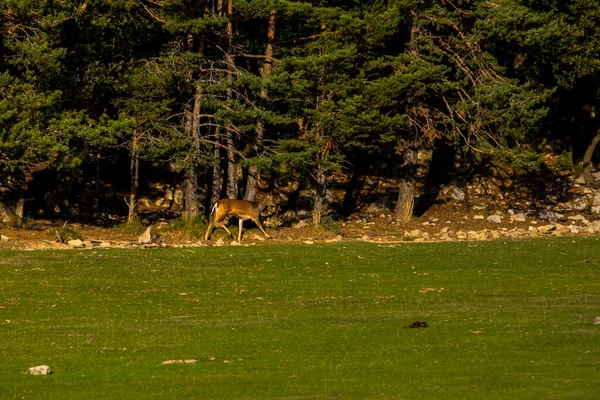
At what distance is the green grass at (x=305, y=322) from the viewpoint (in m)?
14.9

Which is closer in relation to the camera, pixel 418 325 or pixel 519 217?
pixel 418 325

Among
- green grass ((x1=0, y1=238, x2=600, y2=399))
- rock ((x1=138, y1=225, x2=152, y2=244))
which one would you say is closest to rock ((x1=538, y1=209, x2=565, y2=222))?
green grass ((x1=0, y1=238, x2=600, y2=399))

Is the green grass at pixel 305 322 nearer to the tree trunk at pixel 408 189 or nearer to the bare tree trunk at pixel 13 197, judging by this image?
the bare tree trunk at pixel 13 197

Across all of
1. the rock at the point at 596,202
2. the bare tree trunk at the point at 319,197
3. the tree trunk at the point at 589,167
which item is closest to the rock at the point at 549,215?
the rock at the point at 596,202

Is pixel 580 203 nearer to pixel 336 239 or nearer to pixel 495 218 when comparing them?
pixel 495 218

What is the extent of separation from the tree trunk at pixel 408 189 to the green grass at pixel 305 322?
9.08 meters

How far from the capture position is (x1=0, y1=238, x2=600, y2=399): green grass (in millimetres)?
14938

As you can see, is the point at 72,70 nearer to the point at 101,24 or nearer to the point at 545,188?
the point at 101,24

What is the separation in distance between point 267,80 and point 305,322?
652 inches

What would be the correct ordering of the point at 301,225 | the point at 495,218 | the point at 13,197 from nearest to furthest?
1. the point at 13,197
2. the point at 301,225
3. the point at 495,218

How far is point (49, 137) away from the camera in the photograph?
32219 mm

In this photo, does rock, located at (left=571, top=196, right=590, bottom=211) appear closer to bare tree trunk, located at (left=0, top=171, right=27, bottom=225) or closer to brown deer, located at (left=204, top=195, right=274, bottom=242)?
brown deer, located at (left=204, top=195, right=274, bottom=242)

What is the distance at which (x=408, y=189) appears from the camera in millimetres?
41406

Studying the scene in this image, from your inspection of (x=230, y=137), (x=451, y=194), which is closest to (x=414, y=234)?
(x=230, y=137)
